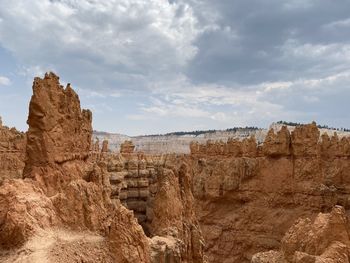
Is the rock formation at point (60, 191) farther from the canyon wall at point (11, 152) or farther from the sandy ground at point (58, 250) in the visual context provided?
the canyon wall at point (11, 152)

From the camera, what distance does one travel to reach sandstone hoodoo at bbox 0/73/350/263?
A: 13375 mm

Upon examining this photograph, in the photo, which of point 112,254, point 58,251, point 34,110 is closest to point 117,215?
point 112,254

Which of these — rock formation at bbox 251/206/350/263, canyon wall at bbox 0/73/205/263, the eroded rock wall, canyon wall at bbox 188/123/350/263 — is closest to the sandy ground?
canyon wall at bbox 0/73/205/263

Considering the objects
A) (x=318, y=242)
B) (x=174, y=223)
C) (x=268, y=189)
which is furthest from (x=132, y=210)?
(x=268, y=189)

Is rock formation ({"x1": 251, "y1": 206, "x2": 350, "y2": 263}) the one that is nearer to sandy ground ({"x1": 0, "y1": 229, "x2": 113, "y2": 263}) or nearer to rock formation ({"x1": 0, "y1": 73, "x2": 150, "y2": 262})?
rock formation ({"x1": 0, "y1": 73, "x2": 150, "y2": 262})

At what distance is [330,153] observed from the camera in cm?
3491

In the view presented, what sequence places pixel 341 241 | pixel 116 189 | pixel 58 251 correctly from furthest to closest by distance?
1. pixel 116 189
2. pixel 58 251
3. pixel 341 241

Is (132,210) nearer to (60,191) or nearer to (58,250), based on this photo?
(60,191)

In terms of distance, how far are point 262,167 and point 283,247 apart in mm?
23141

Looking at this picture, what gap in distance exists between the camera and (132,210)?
57.3 ft

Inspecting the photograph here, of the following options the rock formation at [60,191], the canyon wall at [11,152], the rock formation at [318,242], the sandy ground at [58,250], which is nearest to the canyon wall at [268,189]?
the canyon wall at [11,152]

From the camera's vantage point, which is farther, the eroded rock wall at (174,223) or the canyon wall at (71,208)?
the eroded rock wall at (174,223)

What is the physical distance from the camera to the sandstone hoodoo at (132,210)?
1338 cm

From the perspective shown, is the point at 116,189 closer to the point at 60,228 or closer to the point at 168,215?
the point at 168,215
